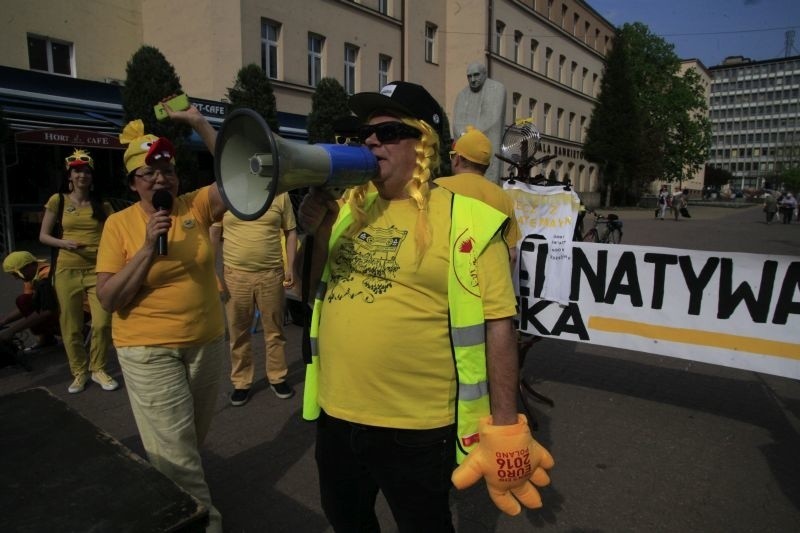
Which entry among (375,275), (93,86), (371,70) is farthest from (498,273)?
(371,70)

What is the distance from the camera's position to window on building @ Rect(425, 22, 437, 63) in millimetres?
29073

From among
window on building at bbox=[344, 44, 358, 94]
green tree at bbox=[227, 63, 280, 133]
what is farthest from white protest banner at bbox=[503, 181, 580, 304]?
window on building at bbox=[344, 44, 358, 94]

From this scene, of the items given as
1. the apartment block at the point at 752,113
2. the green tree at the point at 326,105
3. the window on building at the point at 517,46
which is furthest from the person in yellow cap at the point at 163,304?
the apartment block at the point at 752,113

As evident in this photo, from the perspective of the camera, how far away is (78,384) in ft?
15.3

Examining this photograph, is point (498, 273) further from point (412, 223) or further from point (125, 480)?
point (125, 480)

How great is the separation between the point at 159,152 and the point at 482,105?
3401 millimetres

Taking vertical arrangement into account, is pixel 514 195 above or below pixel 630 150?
below

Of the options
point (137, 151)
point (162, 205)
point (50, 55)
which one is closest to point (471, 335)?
point (162, 205)

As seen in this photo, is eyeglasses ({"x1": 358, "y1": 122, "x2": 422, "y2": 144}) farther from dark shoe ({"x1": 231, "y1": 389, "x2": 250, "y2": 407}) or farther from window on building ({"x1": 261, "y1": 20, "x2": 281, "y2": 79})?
window on building ({"x1": 261, "y1": 20, "x2": 281, "y2": 79})

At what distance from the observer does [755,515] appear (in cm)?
292

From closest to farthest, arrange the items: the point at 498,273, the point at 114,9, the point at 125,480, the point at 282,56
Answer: the point at 125,480, the point at 498,273, the point at 114,9, the point at 282,56

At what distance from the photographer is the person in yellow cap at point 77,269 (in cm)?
468

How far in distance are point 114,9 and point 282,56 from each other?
567cm

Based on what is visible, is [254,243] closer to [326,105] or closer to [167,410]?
[167,410]
